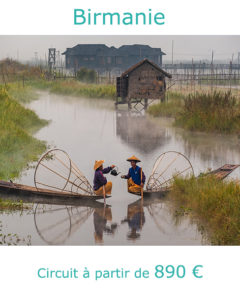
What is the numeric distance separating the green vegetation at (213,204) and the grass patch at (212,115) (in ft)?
27.0

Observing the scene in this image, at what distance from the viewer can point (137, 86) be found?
93.8 feet

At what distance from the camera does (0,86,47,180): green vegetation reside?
13137 mm

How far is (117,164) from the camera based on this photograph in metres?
14.1

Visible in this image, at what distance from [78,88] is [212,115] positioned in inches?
839

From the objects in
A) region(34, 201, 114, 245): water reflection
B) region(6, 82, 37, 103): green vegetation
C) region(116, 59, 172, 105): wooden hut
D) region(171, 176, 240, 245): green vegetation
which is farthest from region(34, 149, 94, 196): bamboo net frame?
region(6, 82, 37, 103): green vegetation

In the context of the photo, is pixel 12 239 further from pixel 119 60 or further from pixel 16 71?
pixel 119 60

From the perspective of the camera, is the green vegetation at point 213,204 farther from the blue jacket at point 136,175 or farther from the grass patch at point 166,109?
the grass patch at point 166,109

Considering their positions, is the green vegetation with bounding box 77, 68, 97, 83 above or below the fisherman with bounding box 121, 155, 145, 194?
above

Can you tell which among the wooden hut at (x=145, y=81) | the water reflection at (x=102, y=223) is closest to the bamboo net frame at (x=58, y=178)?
the water reflection at (x=102, y=223)

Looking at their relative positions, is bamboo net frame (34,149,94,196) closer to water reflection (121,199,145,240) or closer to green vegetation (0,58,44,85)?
water reflection (121,199,145,240)

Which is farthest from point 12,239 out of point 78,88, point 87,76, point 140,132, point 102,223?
point 87,76

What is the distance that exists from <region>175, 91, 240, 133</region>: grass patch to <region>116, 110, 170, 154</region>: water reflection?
1212mm
